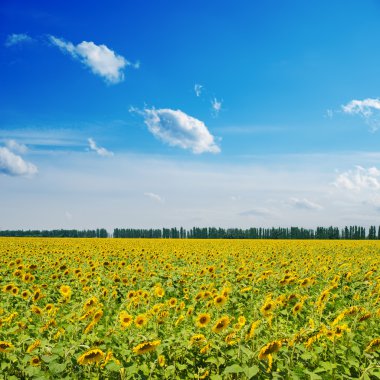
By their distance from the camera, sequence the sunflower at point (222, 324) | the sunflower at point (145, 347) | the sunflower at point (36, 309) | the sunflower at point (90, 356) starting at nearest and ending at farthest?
the sunflower at point (90, 356)
the sunflower at point (145, 347)
the sunflower at point (222, 324)
the sunflower at point (36, 309)

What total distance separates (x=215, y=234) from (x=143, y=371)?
400ft

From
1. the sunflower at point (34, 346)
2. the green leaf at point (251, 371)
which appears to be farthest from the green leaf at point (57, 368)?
the green leaf at point (251, 371)

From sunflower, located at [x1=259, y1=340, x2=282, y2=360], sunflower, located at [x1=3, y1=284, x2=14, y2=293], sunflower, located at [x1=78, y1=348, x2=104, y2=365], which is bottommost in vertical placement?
sunflower, located at [x1=3, y1=284, x2=14, y2=293]

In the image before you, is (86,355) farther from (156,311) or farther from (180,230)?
(180,230)

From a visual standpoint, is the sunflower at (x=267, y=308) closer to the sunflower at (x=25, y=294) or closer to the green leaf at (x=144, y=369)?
the green leaf at (x=144, y=369)

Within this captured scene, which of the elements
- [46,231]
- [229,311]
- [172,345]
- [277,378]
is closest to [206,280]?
[229,311]

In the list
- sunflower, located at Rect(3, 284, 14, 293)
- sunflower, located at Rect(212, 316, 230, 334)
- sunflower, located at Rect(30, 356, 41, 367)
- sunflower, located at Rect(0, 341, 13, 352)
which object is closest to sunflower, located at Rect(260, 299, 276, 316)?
sunflower, located at Rect(212, 316, 230, 334)

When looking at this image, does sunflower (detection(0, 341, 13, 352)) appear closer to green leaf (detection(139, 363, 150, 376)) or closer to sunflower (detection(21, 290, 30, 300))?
green leaf (detection(139, 363, 150, 376))

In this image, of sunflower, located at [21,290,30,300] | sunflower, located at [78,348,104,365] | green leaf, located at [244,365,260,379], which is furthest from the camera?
sunflower, located at [21,290,30,300]

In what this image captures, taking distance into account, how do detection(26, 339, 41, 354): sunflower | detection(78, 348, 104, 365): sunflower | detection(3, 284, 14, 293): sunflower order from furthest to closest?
detection(3, 284, 14, 293): sunflower < detection(26, 339, 41, 354): sunflower < detection(78, 348, 104, 365): sunflower

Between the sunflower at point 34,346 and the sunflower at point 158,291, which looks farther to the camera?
the sunflower at point 158,291

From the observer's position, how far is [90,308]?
570 centimetres

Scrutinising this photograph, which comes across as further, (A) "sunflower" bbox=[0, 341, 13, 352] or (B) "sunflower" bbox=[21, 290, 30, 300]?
(B) "sunflower" bbox=[21, 290, 30, 300]

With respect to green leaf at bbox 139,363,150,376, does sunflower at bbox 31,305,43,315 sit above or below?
above
